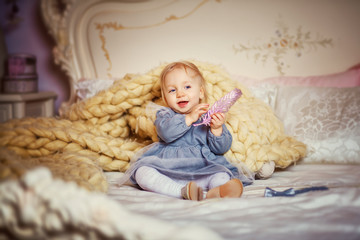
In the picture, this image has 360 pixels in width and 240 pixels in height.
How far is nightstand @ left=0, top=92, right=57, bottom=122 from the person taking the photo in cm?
185

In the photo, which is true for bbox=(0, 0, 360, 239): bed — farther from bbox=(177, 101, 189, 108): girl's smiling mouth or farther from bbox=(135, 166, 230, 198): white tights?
bbox=(177, 101, 189, 108): girl's smiling mouth

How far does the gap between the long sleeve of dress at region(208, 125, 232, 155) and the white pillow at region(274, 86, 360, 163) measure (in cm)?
39

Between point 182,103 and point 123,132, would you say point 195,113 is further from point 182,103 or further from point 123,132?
point 123,132

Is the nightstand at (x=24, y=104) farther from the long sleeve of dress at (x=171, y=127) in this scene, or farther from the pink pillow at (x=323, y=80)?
the pink pillow at (x=323, y=80)

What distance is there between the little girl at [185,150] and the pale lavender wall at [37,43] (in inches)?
51.5

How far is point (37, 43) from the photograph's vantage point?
219cm

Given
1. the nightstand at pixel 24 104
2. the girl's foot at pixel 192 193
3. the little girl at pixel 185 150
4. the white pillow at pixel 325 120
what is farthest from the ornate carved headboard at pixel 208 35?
the girl's foot at pixel 192 193

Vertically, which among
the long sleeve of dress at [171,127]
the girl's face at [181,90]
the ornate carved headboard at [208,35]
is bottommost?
the long sleeve of dress at [171,127]

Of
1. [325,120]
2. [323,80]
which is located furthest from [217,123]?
[323,80]

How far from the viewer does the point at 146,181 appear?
0.97m

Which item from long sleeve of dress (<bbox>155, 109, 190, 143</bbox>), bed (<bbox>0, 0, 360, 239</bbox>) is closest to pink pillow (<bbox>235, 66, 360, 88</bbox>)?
bed (<bbox>0, 0, 360, 239</bbox>)

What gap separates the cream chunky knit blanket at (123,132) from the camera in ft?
3.54

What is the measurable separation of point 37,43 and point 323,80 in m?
1.88

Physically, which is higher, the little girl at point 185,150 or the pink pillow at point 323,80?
the pink pillow at point 323,80
